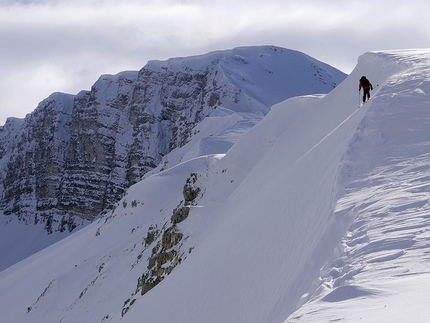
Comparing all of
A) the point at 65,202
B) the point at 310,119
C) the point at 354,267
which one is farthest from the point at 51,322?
the point at 65,202

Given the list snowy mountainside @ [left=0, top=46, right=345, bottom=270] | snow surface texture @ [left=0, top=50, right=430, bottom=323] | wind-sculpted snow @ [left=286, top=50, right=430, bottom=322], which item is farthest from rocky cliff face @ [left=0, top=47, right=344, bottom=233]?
wind-sculpted snow @ [left=286, top=50, right=430, bottom=322]

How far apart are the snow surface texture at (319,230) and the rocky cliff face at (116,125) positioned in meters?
73.4

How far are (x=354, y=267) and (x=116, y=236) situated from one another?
35.0m

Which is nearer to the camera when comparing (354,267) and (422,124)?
(354,267)

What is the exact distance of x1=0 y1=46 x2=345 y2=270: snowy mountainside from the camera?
110 metres

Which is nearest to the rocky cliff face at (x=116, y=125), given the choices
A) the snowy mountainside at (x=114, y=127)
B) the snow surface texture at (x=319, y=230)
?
the snowy mountainside at (x=114, y=127)

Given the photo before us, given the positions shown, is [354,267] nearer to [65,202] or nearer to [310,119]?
[310,119]

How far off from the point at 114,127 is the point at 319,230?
137 m

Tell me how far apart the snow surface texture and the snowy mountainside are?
69.2 metres

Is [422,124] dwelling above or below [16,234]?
above

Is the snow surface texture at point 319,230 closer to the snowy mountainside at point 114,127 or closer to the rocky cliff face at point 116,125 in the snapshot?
the snowy mountainside at point 114,127

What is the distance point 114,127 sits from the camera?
14212 cm

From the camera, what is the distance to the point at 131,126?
138 meters

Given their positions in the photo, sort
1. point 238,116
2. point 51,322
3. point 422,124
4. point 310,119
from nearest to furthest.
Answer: point 422,124 < point 310,119 < point 51,322 < point 238,116
